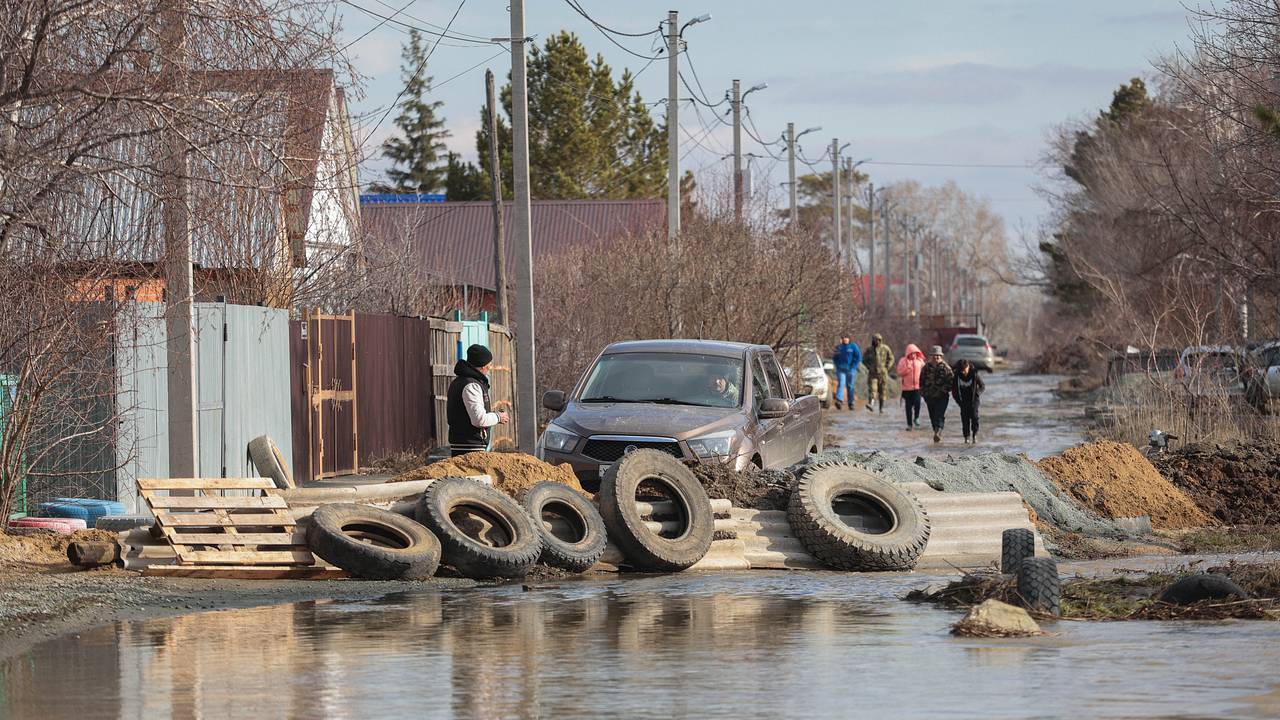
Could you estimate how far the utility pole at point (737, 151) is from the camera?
37000mm

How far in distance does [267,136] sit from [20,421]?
11.3 ft

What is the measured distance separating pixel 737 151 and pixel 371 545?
33694mm

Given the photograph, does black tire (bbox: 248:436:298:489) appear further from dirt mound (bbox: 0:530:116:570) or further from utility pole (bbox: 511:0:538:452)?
utility pole (bbox: 511:0:538:452)

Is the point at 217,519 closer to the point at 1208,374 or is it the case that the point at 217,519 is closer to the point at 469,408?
the point at 469,408

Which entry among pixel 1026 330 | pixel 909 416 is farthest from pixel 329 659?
pixel 1026 330

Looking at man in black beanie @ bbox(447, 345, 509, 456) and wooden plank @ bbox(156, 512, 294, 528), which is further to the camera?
man in black beanie @ bbox(447, 345, 509, 456)

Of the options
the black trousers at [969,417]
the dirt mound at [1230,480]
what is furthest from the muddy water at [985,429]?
the dirt mound at [1230,480]

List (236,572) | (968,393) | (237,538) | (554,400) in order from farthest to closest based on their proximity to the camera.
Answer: (968,393)
(554,400)
(237,538)
(236,572)

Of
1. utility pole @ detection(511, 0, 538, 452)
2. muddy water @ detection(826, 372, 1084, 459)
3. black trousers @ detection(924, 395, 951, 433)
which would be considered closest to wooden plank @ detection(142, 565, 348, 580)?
utility pole @ detection(511, 0, 538, 452)

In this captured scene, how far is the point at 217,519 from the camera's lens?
13.7 metres

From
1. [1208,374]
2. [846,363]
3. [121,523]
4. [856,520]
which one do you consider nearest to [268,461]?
[121,523]

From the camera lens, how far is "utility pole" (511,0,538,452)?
22344 millimetres

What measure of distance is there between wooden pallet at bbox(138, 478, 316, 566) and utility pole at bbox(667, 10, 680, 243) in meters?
19.6

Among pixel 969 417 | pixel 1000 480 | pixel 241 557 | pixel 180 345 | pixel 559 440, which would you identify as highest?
pixel 180 345
